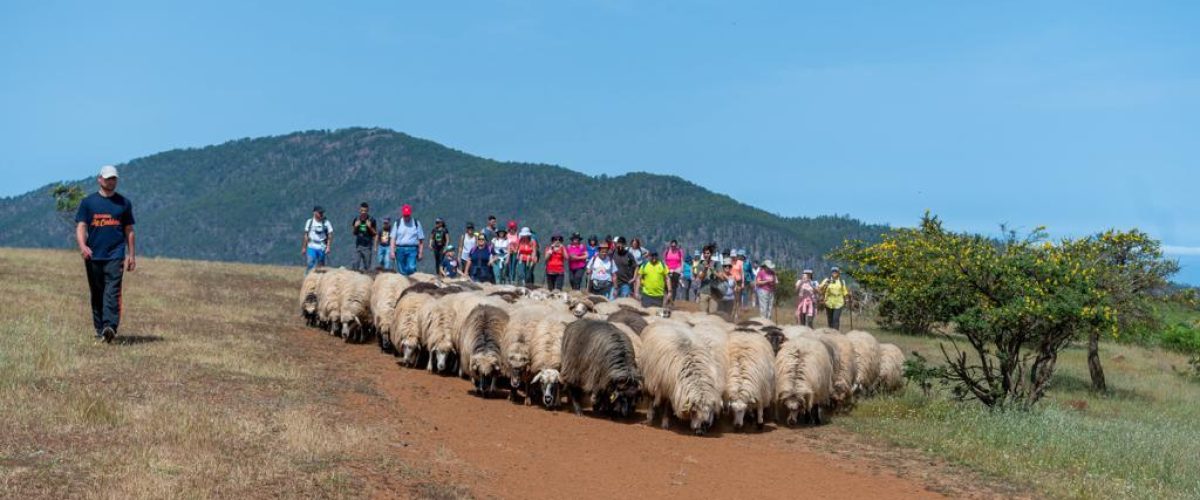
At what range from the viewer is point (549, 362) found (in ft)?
41.9

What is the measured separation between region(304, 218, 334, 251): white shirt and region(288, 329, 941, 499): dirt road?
796cm

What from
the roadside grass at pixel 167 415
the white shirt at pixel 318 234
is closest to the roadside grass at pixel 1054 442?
the roadside grass at pixel 167 415

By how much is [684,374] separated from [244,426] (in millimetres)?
4837

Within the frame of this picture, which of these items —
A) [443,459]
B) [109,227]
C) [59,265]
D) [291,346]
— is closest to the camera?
[443,459]

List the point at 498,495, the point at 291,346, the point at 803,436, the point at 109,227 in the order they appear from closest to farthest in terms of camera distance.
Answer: the point at 498,495
the point at 803,436
the point at 109,227
the point at 291,346

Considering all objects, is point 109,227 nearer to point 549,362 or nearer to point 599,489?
point 549,362

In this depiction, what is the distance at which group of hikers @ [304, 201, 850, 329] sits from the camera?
837 inches

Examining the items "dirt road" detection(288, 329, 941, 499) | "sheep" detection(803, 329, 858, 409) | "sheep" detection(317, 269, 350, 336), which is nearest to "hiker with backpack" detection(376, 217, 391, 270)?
"sheep" detection(317, 269, 350, 336)

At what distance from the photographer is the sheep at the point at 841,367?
14.0 m

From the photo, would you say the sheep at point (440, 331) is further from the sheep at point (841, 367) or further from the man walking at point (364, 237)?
the man walking at point (364, 237)

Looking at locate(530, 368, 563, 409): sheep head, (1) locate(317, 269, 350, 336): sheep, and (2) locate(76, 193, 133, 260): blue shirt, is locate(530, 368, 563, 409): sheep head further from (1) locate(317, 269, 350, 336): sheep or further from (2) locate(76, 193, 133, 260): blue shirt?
(1) locate(317, 269, 350, 336): sheep

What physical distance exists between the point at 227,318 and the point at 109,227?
5.30 meters

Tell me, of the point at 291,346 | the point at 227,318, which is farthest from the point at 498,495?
the point at 227,318

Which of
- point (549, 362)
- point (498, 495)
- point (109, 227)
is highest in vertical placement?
point (109, 227)
